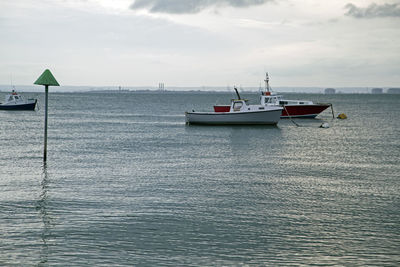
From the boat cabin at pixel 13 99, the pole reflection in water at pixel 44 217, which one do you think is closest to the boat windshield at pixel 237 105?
the pole reflection in water at pixel 44 217

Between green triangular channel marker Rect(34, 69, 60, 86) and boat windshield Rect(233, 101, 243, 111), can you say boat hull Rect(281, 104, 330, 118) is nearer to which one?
boat windshield Rect(233, 101, 243, 111)

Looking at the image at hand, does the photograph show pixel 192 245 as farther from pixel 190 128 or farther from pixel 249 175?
pixel 190 128

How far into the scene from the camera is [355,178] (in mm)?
21641

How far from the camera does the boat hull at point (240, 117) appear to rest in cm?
5066

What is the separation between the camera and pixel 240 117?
50.6 metres

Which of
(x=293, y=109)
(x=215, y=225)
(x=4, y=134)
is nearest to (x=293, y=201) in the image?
(x=215, y=225)

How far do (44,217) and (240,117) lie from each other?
125ft

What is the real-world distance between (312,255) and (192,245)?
3.05 m

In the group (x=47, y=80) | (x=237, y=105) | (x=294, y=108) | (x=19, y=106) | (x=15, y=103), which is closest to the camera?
(x=47, y=80)

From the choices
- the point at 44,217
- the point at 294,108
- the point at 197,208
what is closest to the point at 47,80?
the point at 44,217

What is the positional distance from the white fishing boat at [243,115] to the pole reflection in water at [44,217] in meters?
32.2

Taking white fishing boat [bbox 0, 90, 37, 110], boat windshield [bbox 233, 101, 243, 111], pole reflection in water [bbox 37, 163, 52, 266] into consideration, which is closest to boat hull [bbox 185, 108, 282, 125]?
boat windshield [bbox 233, 101, 243, 111]

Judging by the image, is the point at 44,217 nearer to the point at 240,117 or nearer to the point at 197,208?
the point at 197,208

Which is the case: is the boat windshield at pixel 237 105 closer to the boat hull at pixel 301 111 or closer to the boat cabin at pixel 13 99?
the boat hull at pixel 301 111
